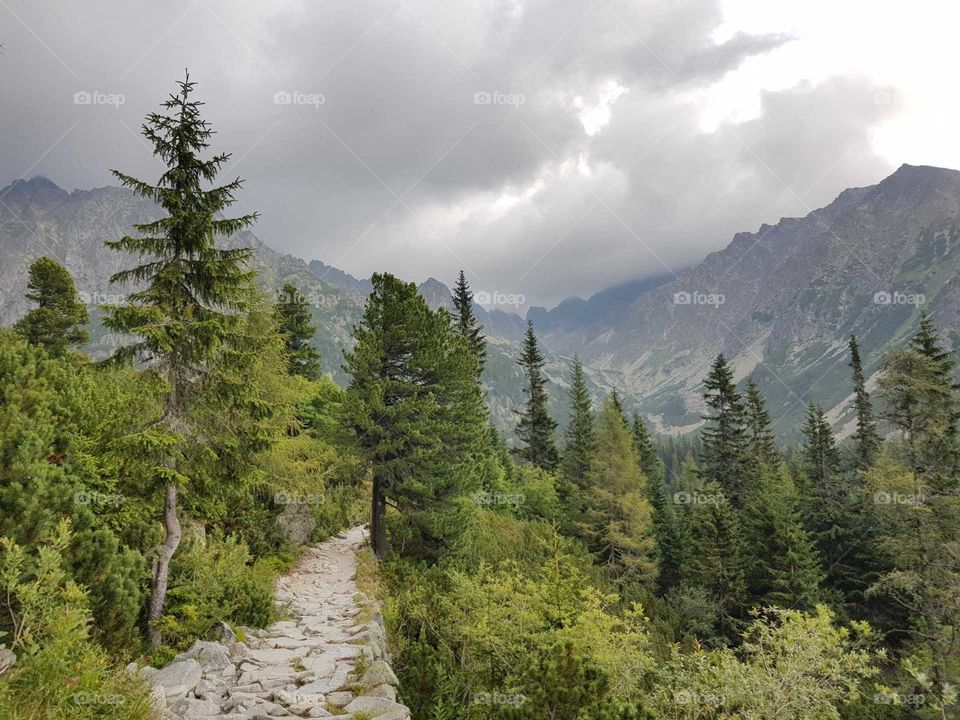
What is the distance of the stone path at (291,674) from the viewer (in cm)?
758

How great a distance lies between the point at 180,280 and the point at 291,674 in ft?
27.3

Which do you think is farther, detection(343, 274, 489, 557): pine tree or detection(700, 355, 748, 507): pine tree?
detection(700, 355, 748, 507): pine tree

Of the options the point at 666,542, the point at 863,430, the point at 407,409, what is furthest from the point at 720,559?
the point at 407,409

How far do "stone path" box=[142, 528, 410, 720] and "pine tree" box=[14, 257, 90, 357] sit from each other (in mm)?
34639

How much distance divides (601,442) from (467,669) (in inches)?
989

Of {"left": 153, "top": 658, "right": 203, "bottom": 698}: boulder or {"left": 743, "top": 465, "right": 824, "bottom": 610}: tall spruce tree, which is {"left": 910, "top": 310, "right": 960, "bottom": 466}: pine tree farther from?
{"left": 153, "top": 658, "right": 203, "bottom": 698}: boulder

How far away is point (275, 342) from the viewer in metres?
11.6

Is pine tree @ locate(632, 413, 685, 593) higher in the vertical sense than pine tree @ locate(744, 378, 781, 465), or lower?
lower

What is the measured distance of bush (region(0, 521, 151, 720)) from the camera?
5.64 metres

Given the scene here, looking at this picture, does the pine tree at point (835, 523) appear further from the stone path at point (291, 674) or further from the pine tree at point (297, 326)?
the pine tree at point (297, 326)

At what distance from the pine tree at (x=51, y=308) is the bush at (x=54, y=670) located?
121ft

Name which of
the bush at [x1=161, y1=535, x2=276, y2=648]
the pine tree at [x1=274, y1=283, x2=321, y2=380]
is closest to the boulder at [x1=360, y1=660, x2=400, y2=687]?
the bush at [x1=161, y1=535, x2=276, y2=648]

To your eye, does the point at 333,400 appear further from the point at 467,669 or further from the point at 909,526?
the point at 909,526

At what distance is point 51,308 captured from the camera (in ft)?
120
